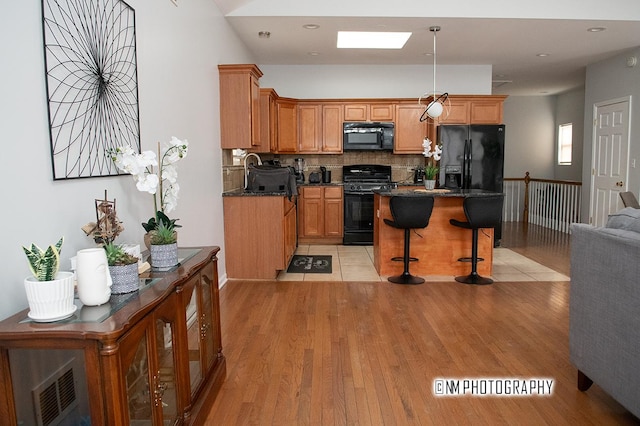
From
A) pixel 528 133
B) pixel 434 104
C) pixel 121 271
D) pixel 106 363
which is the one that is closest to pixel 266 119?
pixel 434 104

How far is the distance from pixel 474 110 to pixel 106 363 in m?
6.63

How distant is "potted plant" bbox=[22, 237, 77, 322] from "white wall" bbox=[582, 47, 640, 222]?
23.3 ft

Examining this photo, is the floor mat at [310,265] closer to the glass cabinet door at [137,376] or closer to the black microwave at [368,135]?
the black microwave at [368,135]

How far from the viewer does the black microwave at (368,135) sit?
23.2 ft

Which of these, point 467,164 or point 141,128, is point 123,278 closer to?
point 141,128

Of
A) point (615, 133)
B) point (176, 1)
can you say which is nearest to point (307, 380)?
point (176, 1)

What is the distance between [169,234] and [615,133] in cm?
699

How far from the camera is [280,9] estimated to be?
4828 mm

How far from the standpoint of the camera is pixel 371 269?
17.6 feet

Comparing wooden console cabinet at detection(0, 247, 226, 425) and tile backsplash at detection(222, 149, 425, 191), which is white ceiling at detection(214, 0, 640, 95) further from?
wooden console cabinet at detection(0, 247, 226, 425)

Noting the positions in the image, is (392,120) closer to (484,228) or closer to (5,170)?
(484,228)

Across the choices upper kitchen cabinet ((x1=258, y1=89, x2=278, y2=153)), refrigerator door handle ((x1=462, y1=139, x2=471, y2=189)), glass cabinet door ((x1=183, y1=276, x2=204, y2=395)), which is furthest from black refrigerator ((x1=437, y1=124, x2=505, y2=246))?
glass cabinet door ((x1=183, y1=276, x2=204, y2=395))

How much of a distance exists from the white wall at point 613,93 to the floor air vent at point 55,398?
712 cm

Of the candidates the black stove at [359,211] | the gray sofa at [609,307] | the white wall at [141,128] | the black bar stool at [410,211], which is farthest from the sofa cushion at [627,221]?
the black stove at [359,211]
